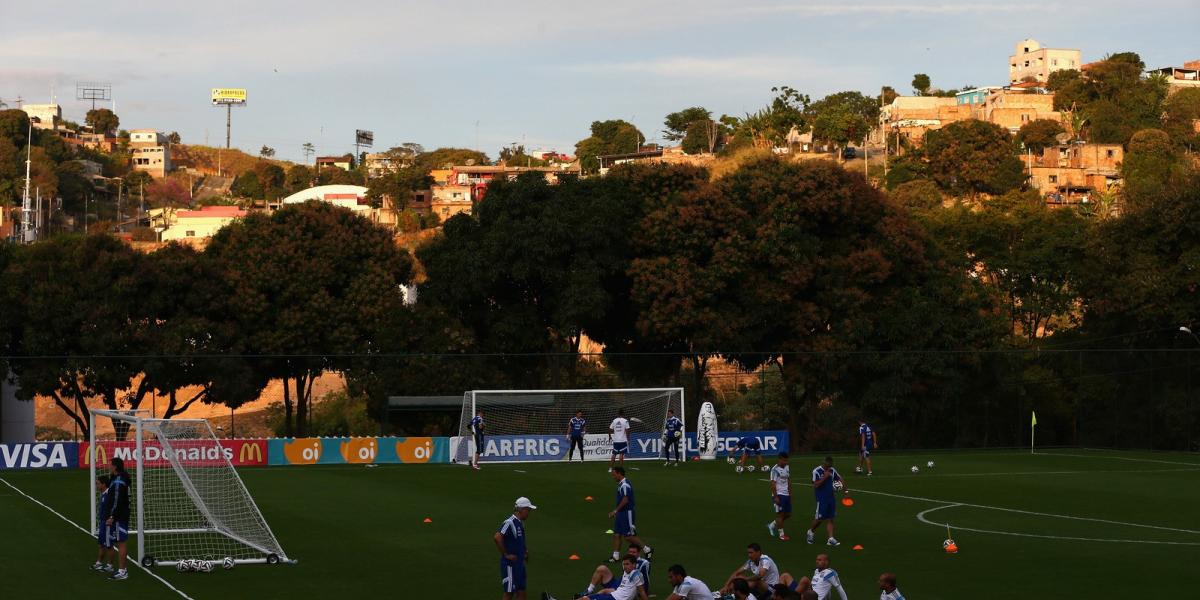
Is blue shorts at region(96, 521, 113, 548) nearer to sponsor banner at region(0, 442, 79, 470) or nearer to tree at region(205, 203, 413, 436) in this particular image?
sponsor banner at region(0, 442, 79, 470)

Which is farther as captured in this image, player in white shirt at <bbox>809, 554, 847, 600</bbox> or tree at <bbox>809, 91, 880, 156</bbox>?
tree at <bbox>809, 91, 880, 156</bbox>

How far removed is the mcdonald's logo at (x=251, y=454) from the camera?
49281mm

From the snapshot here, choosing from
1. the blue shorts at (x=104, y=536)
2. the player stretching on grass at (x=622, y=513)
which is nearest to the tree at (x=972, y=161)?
the player stretching on grass at (x=622, y=513)

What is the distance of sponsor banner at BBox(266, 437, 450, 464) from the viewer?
164 feet

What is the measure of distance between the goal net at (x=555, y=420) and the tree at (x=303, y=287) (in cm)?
1133

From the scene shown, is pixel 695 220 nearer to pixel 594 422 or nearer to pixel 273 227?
pixel 594 422

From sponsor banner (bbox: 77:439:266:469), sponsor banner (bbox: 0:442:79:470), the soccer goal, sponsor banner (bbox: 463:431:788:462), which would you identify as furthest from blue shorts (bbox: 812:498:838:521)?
sponsor banner (bbox: 0:442:79:470)

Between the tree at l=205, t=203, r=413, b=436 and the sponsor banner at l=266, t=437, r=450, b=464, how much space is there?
10608 millimetres

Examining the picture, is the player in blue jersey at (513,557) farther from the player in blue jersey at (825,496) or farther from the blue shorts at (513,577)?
the player in blue jersey at (825,496)

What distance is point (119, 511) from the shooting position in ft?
73.9

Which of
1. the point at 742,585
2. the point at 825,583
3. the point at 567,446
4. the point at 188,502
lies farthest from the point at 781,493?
the point at 567,446

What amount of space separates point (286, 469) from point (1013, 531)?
2701 centimetres

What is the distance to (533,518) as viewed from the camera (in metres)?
32.1

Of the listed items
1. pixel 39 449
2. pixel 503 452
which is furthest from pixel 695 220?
pixel 39 449
